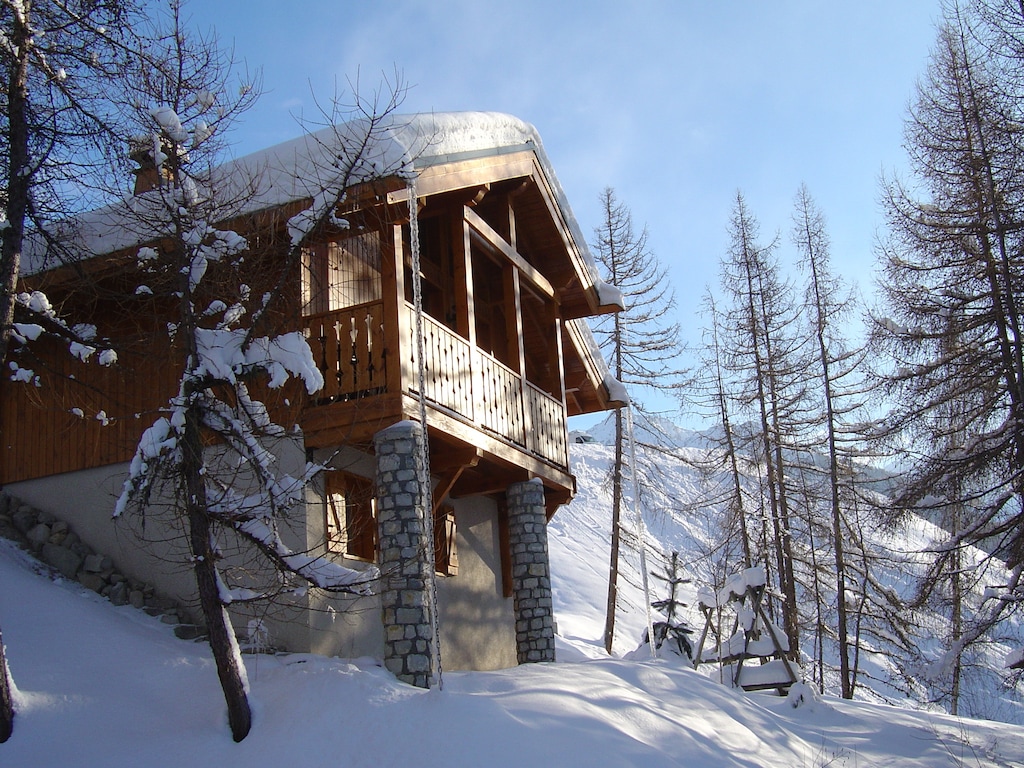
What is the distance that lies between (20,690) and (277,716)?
2.31 meters

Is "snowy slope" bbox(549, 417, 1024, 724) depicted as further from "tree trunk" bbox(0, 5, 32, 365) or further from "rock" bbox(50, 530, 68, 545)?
"tree trunk" bbox(0, 5, 32, 365)

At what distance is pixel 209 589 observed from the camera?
26.1ft

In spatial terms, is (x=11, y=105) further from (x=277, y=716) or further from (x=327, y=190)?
(x=277, y=716)

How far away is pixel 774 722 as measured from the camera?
39.9 ft

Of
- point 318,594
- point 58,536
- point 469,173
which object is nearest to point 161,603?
point 58,536

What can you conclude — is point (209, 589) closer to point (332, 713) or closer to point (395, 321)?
point (332, 713)

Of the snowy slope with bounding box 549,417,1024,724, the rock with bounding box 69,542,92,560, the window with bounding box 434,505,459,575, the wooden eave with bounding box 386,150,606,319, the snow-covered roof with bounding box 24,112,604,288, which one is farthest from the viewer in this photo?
the snowy slope with bounding box 549,417,1024,724

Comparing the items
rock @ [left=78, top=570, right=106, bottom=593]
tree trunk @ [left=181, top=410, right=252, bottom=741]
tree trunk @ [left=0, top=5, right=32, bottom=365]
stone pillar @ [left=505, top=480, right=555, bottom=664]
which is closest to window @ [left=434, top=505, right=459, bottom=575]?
stone pillar @ [left=505, top=480, right=555, bottom=664]

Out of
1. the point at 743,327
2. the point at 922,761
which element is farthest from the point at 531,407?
the point at 743,327

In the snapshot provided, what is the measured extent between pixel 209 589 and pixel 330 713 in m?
1.60

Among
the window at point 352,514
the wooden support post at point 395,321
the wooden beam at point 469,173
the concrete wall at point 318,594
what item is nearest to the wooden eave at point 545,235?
the wooden beam at point 469,173

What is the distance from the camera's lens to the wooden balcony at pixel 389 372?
418 inches

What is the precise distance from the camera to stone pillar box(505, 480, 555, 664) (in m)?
14.1

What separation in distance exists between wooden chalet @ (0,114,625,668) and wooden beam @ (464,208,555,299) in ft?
0.13
